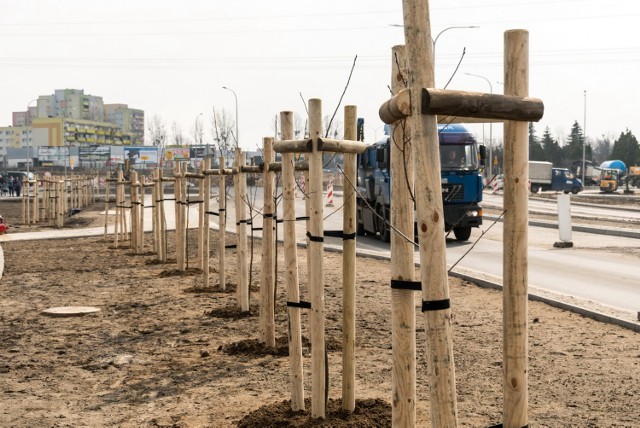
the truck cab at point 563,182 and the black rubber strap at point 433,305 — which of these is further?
the truck cab at point 563,182

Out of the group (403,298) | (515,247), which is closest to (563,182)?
(403,298)

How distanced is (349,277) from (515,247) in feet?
6.38

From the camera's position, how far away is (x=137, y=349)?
350 inches

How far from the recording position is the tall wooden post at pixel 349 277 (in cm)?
571

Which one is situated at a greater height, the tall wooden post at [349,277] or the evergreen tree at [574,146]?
the evergreen tree at [574,146]

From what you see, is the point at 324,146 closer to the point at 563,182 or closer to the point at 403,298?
the point at 403,298

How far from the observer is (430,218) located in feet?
11.8

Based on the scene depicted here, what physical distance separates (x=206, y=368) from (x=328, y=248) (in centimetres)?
1228

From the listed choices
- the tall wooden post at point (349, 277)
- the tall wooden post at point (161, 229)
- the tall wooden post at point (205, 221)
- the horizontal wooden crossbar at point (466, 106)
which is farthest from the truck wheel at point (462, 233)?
the horizontal wooden crossbar at point (466, 106)

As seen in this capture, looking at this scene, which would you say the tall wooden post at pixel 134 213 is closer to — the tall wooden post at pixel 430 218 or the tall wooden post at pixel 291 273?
the tall wooden post at pixel 291 273

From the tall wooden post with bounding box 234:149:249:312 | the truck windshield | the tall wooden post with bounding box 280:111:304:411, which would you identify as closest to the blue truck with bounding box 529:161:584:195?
the truck windshield

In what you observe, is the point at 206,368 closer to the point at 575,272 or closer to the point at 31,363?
the point at 31,363

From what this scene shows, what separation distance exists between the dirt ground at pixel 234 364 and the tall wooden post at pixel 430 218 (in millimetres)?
1969

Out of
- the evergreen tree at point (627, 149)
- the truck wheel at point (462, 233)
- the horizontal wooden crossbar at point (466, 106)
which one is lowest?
the truck wheel at point (462, 233)
